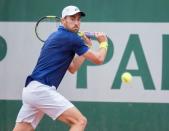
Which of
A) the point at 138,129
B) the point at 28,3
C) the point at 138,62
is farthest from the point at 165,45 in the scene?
the point at 28,3

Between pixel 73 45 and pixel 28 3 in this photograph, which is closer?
pixel 73 45

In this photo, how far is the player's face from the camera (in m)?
6.22

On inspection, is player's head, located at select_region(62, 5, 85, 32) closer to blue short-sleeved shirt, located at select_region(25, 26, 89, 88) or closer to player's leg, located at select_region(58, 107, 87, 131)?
blue short-sleeved shirt, located at select_region(25, 26, 89, 88)

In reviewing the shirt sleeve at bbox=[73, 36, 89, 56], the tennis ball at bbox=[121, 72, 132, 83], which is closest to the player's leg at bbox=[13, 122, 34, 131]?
the shirt sleeve at bbox=[73, 36, 89, 56]

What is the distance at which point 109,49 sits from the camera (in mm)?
7742

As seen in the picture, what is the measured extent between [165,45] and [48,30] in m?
1.36

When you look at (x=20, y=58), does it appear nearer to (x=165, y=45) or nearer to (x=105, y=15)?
(x=105, y=15)

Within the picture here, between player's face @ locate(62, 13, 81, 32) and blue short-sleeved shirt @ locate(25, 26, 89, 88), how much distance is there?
0.07 m

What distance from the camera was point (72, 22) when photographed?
246 inches

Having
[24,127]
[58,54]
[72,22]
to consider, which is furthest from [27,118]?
[72,22]

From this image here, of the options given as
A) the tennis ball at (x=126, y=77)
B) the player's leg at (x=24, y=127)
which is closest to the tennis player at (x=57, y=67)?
the player's leg at (x=24, y=127)

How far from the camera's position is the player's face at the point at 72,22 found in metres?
6.22

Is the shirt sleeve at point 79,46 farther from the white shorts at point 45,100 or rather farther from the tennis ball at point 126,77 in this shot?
the tennis ball at point 126,77

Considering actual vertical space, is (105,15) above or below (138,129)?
above
